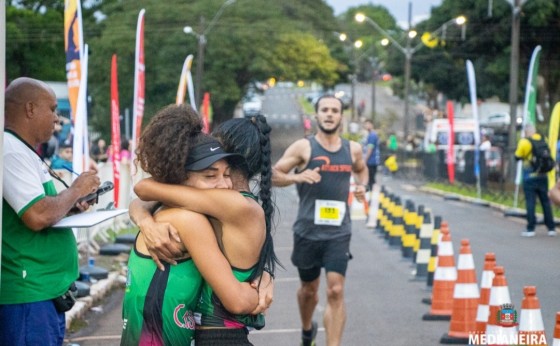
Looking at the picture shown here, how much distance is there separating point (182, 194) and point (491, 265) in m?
4.98

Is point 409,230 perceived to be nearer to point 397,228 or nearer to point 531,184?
point 397,228

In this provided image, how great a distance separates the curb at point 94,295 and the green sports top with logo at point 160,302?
5.90 meters

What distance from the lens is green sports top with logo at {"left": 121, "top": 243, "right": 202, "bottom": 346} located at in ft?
13.8

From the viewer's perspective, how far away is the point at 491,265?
347 inches

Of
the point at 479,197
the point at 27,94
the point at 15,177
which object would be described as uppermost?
the point at 27,94

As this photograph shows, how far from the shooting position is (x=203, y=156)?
14.1 ft

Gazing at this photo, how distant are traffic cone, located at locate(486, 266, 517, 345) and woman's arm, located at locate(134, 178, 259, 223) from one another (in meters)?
3.54

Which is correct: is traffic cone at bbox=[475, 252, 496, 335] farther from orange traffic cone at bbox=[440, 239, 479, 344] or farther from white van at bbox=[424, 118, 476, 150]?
white van at bbox=[424, 118, 476, 150]

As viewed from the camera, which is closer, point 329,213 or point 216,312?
point 216,312

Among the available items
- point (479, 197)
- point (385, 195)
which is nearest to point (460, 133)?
point (479, 197)

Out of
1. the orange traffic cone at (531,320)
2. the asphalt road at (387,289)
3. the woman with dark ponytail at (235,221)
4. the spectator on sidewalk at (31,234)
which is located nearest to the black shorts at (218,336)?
the woman with dark ponytail at (235,221)

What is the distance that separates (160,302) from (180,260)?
0.56ft

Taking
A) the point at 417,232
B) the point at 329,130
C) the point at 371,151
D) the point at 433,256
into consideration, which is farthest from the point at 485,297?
the point at 371,151

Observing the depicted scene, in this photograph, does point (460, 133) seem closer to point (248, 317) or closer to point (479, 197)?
point (479, 197)
